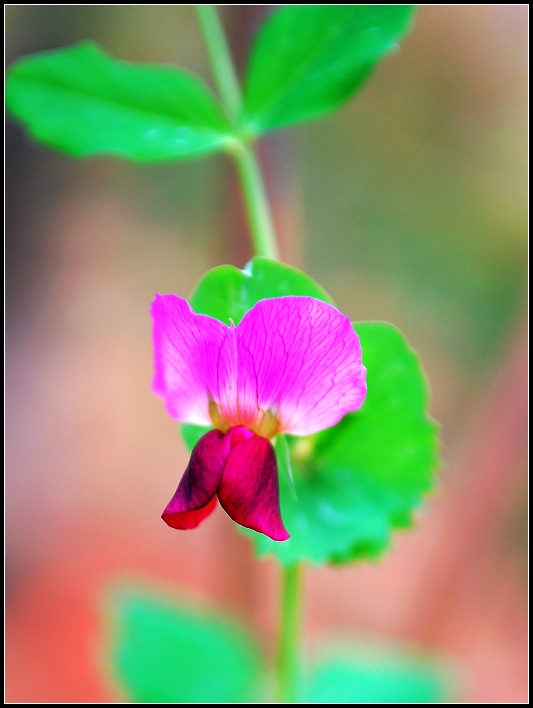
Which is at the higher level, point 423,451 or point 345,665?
point 423,451

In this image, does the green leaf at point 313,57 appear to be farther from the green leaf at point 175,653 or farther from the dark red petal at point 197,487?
the green leaf at point 175,653

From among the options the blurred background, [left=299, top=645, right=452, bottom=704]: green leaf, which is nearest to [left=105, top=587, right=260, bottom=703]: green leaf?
[left=299, top=645, right=452, bottom=704]: green leaf

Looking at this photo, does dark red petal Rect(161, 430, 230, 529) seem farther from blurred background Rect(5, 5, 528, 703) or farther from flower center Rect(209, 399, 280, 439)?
blurred background Rect(5, 5, 528, 703)

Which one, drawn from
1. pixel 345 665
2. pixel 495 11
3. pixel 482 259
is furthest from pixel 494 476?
pixel 495 11

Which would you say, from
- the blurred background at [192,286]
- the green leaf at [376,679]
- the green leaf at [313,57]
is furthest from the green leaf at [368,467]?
the blurred background at [192,286]

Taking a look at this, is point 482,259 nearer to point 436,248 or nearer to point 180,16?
point 436,248
